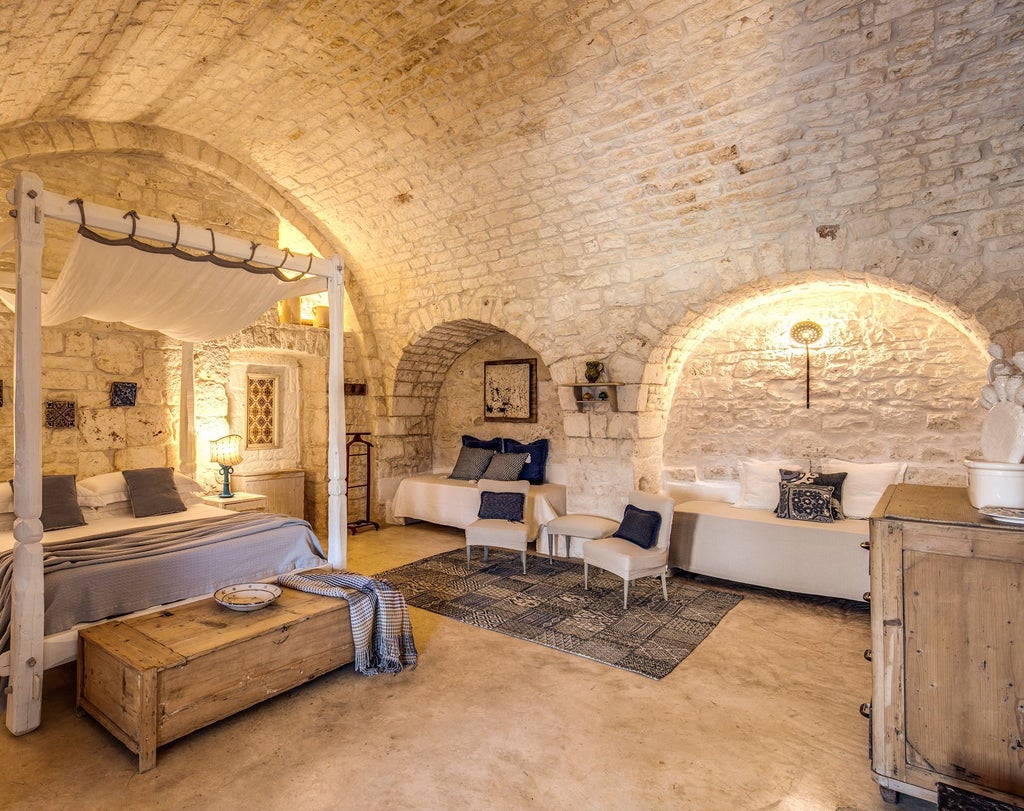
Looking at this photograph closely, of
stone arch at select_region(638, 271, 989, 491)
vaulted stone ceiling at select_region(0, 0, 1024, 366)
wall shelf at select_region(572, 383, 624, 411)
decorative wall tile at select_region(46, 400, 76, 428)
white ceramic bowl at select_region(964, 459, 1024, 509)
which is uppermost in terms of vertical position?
vaulted stone ceiling at select_region(0, 0, 1024, 366)

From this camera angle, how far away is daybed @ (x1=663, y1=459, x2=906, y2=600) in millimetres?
3906

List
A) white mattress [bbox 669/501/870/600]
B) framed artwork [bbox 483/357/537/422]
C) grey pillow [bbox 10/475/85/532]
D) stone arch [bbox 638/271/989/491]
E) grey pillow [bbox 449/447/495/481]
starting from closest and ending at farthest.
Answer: grey pillow [bbox 10/475/85/532]
stone arch [bbox 638/271/989/491]
white mattress [bbox 669/501/870/600]
grey pillow [bbox 449/447/495/481]
framed artwork [bbox 483/357/537/422]

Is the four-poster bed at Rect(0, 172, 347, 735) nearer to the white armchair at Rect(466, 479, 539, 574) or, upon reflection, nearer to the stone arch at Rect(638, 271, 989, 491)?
the white armchair at Rect(466, 479, 539, 574)

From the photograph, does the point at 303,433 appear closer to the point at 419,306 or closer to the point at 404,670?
the point at 419,306

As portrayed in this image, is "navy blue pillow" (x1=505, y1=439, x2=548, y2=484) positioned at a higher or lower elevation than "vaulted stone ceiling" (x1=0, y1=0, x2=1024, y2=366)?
lower

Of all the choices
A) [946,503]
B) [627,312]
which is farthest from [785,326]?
[946,503]

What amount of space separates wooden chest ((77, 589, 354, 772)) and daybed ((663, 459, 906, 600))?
9.05 ft

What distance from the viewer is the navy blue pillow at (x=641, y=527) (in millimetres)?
3996

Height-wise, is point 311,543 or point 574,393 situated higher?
point 574,393

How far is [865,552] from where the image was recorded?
3.88 metres

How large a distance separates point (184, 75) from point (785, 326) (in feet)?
15.6

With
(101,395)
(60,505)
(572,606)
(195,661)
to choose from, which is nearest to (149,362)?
(101,395)

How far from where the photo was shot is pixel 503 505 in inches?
192

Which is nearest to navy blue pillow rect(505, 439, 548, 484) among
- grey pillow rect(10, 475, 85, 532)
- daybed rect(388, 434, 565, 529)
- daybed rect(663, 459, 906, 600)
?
daybed rect(388, 434, 565, 529)
